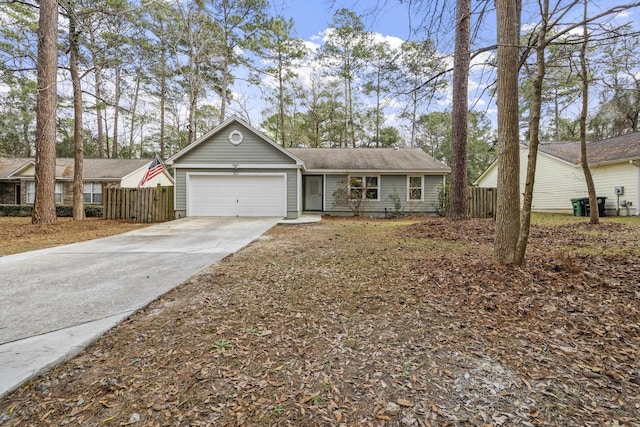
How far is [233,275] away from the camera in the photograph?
4.20 m

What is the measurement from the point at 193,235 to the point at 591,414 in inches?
318

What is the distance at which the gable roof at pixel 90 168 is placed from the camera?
753 inches

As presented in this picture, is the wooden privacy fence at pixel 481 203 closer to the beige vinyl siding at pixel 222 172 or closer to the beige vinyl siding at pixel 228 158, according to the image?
the beige vinyl siding at pixel 222 172

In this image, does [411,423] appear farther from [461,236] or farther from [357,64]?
[357,64]

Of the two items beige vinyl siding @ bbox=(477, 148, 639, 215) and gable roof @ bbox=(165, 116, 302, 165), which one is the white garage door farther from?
beige vinyl siding @ bbox=(477, 148, 639, 215)

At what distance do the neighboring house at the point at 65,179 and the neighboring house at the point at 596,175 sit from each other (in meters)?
24.1

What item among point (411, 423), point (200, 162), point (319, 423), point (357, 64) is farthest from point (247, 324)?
point (357, 64)

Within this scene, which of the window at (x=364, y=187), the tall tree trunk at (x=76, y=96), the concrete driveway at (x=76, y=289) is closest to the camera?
the concrete driveway at (x=76, y=289)

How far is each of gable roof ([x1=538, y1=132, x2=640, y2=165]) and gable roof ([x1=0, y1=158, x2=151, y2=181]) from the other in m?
24.0

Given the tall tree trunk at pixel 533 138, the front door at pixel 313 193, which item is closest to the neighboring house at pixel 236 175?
the front door at pixel 313 193

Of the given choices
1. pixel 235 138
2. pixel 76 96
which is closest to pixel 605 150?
pixel 235 138

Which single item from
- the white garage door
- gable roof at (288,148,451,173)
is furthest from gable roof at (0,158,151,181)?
gable roof at (288,148,451,173)

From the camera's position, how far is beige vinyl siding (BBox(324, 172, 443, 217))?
599 inches

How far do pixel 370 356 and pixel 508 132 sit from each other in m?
3.42
